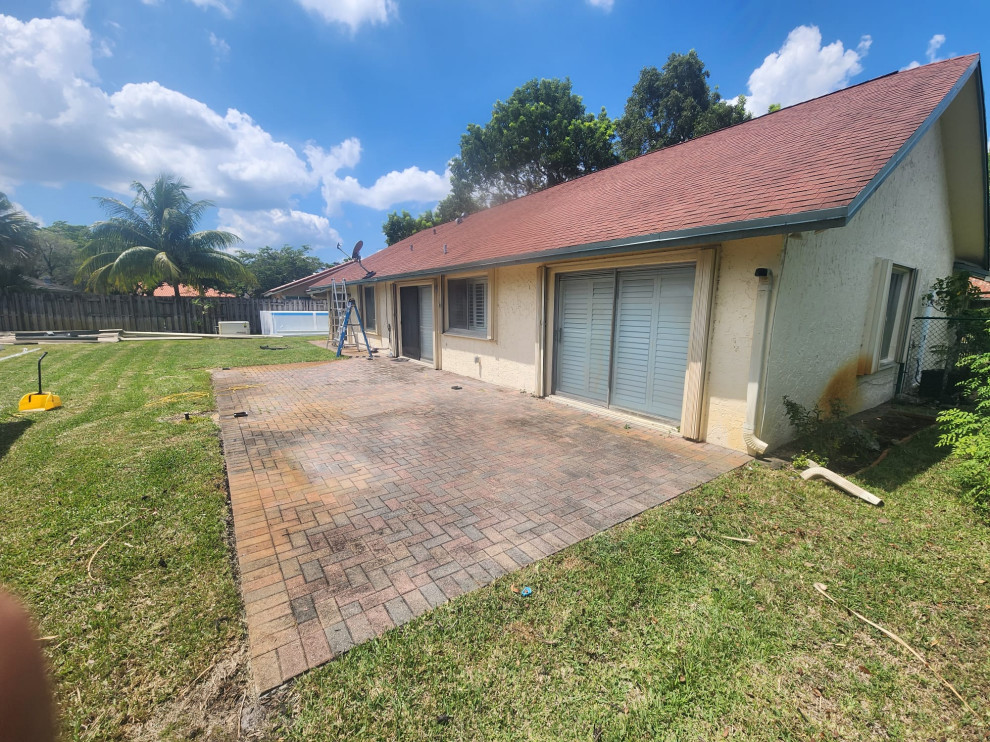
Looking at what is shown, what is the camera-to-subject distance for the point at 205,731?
69.4 inches

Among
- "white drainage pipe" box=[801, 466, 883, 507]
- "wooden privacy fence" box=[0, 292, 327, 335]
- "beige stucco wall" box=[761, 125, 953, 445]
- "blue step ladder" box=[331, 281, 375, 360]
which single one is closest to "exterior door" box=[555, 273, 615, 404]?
"beige stucco wall" box=[761, 125, 953, 445]

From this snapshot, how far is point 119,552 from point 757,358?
602cm

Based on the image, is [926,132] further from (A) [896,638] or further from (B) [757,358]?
(A) [896,638]

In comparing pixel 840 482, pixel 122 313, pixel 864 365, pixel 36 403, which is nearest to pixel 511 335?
pixel 840 482

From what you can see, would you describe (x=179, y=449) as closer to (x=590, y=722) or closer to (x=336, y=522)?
(x=336, y=522)

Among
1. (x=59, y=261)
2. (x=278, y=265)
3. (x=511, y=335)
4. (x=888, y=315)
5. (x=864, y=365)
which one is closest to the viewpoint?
(x=864, y=365)

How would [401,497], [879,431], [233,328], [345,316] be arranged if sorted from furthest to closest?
[233,328]
[345,316]
[879,431]
[401,497]

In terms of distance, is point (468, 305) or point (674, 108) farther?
point (674, 108)

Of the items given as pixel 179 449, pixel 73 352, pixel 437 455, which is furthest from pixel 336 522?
pixel 73 352

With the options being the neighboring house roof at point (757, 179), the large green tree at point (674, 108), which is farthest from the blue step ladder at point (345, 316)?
the large green tree at point (674, 108)

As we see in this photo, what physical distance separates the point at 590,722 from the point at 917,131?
Result: 658 cm

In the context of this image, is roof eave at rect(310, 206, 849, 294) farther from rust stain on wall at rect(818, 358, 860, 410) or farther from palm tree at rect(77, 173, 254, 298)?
palm tree at rect(77, 173, 254, 298)

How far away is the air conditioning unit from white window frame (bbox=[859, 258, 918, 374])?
24.0 metres

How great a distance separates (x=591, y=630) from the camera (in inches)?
90.4
